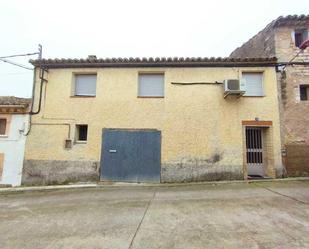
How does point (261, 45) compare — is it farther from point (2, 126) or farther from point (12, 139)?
point (2, 126)

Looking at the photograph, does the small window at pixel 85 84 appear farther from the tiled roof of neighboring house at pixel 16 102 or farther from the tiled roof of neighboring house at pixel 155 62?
the tiled roof of neighboring house at pixel 16 102

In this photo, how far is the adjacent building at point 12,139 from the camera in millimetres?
9836

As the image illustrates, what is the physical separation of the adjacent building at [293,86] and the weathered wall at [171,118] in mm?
383

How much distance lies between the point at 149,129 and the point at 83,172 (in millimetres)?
3259

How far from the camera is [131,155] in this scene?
9672 mm

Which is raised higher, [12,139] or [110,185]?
[12,139]

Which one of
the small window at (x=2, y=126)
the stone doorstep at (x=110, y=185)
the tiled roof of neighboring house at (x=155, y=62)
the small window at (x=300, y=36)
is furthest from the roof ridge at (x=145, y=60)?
the stone doorstep at (x=110, y=185)

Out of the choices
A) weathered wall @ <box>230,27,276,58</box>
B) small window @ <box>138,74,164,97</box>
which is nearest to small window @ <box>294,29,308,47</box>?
weathered wall @ <box>230,27,276,58</box>

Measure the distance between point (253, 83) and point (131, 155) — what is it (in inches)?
234

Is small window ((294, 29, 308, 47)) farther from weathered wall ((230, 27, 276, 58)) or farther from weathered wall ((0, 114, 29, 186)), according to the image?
weathered wall ((0, 114, 29, 186))

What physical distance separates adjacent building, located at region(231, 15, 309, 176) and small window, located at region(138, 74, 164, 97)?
4.84 m

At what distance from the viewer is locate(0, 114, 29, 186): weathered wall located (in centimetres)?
982

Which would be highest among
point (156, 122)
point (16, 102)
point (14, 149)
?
point (16, 102)

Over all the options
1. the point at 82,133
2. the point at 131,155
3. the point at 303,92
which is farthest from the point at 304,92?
the point at 82,133
